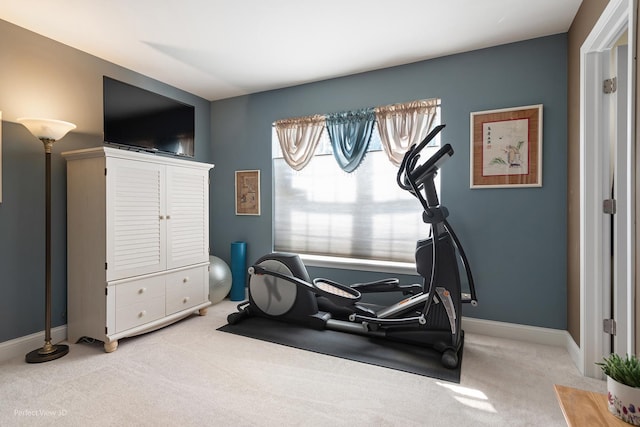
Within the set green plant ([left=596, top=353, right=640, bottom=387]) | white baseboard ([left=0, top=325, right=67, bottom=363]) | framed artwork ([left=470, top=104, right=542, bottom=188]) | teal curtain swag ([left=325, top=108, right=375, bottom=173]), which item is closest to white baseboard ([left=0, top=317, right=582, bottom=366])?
white baseboard ([left=0, top=325, right=67, bottom=363])

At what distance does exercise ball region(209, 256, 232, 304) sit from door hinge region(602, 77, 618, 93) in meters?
3.81

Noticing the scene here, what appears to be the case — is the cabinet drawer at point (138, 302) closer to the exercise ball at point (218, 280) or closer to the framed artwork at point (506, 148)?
the exercise ball at point (218, 280)

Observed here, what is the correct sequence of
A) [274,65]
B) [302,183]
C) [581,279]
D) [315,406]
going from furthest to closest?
[302,183], [274,65], [581,279], [315,406]

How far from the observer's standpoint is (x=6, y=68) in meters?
2.41

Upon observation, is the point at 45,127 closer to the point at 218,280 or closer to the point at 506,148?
the point at 218,280

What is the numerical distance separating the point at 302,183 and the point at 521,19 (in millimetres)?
2506

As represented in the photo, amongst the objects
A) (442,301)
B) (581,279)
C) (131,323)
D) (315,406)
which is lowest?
(315,406)

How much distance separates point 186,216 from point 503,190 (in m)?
3.05

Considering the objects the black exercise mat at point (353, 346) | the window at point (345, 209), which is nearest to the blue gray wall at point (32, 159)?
the black exercise mat at point (353, 346)

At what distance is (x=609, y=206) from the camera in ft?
6.56

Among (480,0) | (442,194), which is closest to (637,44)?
(480,0)

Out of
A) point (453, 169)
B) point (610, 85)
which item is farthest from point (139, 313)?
point (610, 85)

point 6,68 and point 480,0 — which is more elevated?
point 480,0

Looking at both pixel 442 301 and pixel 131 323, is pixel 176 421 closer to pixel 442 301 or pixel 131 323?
pixel 131 323
